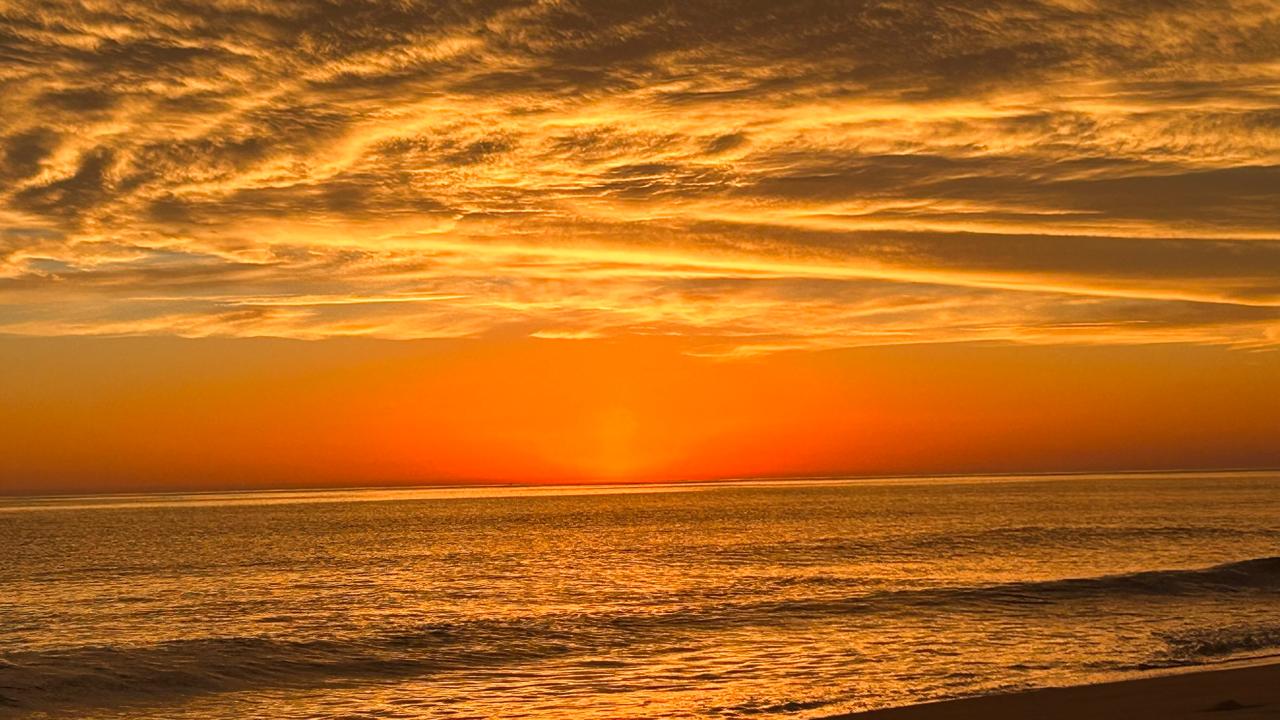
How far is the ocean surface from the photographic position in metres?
25.0

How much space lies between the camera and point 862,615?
36.7 meters

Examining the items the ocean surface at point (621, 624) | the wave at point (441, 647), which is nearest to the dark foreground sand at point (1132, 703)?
the ocean surface at point (621, 624)

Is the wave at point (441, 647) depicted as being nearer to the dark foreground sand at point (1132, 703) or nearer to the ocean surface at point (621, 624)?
the ocean surface at point (621, 624)

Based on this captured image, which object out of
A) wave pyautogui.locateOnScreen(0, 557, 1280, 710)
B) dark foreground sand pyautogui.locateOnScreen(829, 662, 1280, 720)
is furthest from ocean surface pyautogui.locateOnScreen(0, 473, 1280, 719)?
dark foreground sand pyautogui.locateOnScreen(829, 662, 1280, 720)

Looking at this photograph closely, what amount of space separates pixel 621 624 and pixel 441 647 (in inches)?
239

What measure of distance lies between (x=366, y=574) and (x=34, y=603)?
15.7m

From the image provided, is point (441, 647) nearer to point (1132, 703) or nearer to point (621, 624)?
point (621, 624)

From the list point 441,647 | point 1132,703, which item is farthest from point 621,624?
point 1132,703

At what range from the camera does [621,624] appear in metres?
36.2

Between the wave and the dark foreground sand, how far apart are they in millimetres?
5397

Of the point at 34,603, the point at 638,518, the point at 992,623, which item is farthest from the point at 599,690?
the point at 638,518

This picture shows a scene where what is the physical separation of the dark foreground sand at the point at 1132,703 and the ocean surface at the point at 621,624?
1404 millimetres

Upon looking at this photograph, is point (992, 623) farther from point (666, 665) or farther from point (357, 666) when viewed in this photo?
point (357, 666)

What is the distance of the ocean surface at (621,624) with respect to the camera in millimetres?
24953
